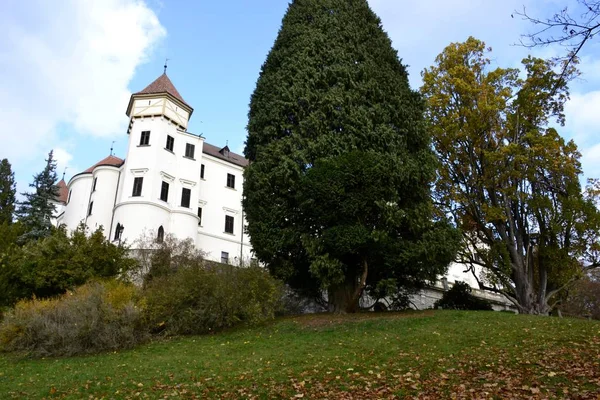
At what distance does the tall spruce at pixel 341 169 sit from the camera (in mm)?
17750

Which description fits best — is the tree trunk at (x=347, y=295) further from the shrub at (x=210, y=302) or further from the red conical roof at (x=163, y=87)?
the red conical roof at (x=163, y=87)

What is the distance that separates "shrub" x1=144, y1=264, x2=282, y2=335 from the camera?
57.2ft

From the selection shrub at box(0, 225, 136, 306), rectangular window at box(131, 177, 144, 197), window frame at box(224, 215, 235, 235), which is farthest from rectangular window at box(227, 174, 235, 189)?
shrub at box(0, 225, 136, 306)

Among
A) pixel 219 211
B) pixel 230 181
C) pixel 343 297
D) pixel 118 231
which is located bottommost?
pixel 343 297

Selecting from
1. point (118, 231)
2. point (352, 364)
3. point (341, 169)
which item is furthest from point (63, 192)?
point (352, 364)

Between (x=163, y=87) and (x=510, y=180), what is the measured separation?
91.2 feet

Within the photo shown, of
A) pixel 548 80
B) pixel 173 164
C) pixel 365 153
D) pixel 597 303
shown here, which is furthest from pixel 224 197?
pixel 548 80

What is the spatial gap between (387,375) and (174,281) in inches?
414

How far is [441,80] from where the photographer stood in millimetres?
25109

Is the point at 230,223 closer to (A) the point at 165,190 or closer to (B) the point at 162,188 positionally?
(A) the point at 165,190

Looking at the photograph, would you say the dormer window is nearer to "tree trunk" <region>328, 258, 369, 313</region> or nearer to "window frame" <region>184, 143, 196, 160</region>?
"window frame" <region>184, 143, 196, 160</region>

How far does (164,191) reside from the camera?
3678 cm

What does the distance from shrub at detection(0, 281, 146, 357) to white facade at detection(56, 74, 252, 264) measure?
56.7ft

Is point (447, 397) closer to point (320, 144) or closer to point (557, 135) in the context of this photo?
point (320, 144)
